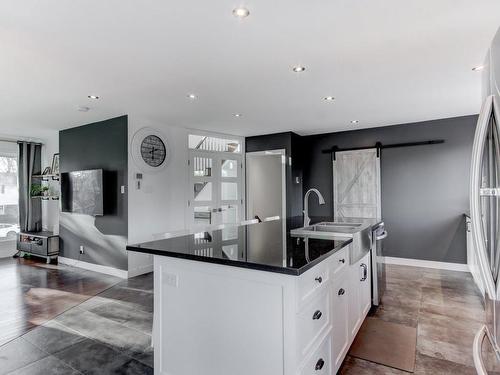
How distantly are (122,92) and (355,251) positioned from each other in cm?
300

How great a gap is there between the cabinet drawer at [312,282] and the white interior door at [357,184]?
13.3ft

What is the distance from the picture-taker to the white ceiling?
1.96 m

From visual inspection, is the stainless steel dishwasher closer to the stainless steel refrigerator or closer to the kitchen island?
the kitchen island

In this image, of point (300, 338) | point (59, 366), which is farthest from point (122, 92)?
point (300, 338)

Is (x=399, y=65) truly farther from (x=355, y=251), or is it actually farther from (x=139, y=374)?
(x=139, y=374)

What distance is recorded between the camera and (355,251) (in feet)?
7.61

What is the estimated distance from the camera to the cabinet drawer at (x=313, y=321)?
4.76 feet

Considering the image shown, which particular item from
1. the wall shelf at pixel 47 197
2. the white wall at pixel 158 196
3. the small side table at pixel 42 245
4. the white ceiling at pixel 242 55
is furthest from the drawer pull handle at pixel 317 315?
the wall shelf at pixel 47 197

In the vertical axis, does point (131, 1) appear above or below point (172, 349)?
above

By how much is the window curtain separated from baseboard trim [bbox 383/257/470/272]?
6918mm

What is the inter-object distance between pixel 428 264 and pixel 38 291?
5.78 m

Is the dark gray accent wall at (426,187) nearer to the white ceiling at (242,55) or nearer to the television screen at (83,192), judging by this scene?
the white ceiling at (242,55)

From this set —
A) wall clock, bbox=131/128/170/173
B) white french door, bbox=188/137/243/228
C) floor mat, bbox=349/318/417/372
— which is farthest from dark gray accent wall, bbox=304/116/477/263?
wall clock, bbox=131/128/170/173

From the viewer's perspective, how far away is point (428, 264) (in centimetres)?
501
